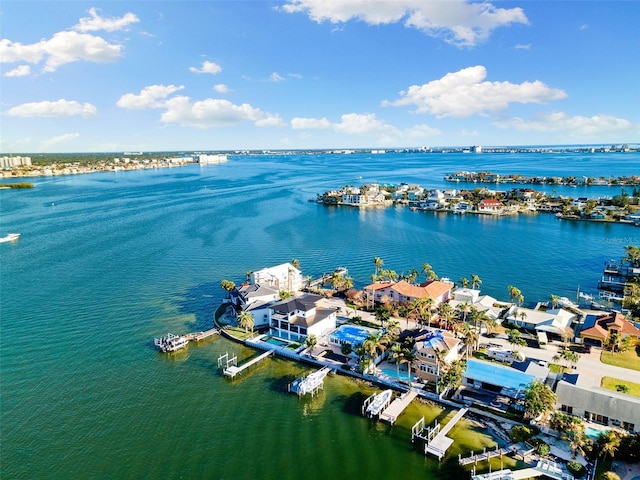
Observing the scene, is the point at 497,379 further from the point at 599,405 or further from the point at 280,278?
the point at 280,278

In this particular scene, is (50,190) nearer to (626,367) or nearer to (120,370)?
(120,370)

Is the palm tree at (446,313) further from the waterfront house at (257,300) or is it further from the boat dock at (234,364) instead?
the waterfront house at (257,300)

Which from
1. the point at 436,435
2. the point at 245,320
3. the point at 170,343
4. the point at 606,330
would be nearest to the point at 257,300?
the point at 245,320

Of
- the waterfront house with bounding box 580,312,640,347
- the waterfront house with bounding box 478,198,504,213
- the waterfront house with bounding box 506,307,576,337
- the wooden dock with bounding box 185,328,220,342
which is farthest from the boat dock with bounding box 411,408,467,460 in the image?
the waterfront house with bounding box 478,198,504,213

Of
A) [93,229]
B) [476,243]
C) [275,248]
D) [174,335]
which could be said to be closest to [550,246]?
[476,243]

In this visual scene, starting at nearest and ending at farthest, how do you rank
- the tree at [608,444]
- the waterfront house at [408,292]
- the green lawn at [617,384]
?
the tree at [608,444]
the green lawn at [617,384]
the waterfront house at [408,292]

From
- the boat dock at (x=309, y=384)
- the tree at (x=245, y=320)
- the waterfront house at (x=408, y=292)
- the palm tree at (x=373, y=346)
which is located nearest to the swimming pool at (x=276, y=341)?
the tree at (x=245, y=320)
